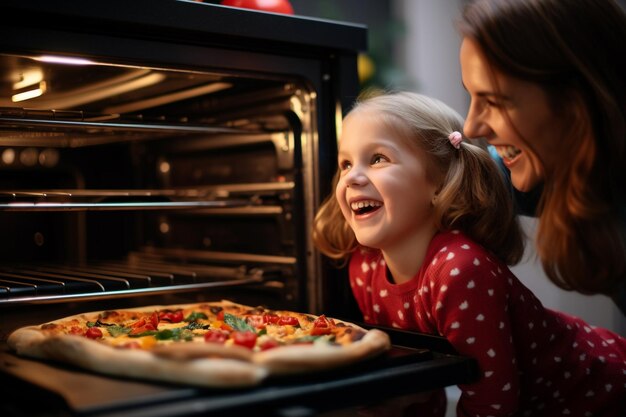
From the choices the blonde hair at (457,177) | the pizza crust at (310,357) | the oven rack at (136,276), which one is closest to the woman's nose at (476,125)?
the blonde hair at (457,177)

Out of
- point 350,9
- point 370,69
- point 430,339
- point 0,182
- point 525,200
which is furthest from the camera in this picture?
point 350,9

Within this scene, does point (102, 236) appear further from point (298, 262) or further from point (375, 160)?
point (375, 160)

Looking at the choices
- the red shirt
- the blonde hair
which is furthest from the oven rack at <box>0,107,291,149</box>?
the red shirt

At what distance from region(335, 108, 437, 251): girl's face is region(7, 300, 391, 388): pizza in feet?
0.64

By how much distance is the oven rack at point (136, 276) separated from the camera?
1375mm

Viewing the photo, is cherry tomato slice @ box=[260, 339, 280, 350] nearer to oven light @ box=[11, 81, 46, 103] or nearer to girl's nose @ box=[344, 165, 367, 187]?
girl's nose @ box=[344, 165, 367, 187]

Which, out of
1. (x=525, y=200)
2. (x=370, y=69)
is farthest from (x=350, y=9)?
(x=525, y=200)

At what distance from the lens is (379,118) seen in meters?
1.37

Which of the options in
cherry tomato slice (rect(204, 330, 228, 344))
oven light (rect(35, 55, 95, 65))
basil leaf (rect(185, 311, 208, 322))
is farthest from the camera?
basil leaf (rect(185, 311, 208, 322))

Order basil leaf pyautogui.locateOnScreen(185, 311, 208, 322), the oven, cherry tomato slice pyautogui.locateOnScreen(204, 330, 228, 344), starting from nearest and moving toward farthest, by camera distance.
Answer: the oven < cherry tomato slice pyautogui.locateOnScreen(204, 330, 228, 344) < basil leaf pyautogui.locateOnScreen(185, 311, 208, 322)

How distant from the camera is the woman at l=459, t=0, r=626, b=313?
1118 millimetres

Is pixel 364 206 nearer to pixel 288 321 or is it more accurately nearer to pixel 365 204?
pixel 365 204

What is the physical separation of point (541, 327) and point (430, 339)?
0.77 feet

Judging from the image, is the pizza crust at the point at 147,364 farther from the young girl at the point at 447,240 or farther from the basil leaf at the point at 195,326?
the young girl at the point at 447,240
